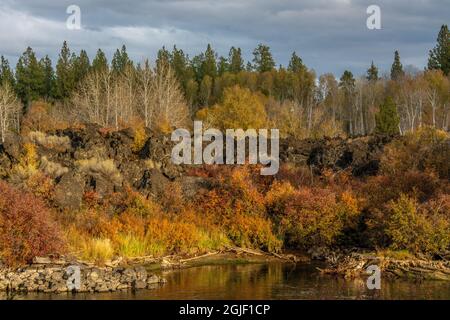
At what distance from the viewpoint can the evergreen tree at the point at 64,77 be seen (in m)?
90.6

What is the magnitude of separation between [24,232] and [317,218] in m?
11.8

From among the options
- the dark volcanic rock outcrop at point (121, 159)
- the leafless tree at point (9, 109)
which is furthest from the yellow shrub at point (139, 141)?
the leafless tree at point (9, 109)

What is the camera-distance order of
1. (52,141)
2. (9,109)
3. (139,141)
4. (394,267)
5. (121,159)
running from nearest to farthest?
1. (394,267)
2. (121,159)
3. (52,141)
4. (139,141)
5. (9,109)

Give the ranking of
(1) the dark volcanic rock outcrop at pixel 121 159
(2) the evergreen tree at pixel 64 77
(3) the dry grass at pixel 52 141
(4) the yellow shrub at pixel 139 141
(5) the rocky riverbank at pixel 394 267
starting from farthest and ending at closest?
(2) the evergreen tree at pixel 64 77
(4) the yellow shrub at pixel 139 141
(3) the dry grass at pixel 52 141
(1) the dark volcanic rock outcrop at pixel 121 159
(5) the rocky riverbank at pixel 394 267

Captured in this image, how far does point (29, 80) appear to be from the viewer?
92.2 meters

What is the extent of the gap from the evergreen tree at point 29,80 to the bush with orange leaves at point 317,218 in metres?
70.0

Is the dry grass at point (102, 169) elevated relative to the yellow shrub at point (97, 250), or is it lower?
elevated

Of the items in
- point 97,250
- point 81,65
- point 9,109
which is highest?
point 81,65

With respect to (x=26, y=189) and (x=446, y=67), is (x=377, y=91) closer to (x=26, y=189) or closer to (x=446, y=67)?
(x=446, y=67)

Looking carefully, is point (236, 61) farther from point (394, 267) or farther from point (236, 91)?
point (394, 267)

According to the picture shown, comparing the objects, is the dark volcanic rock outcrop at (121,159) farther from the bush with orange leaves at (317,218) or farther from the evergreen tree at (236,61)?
the evergreen tree at (236,61)

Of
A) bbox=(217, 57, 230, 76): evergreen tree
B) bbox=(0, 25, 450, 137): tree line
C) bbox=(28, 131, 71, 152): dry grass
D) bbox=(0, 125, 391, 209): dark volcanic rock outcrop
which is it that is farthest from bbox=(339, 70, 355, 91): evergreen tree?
bbox=(28, 131, 71, 152): dry grass

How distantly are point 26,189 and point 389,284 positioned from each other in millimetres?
15108

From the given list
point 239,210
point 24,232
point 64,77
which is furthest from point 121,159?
point 64,77
